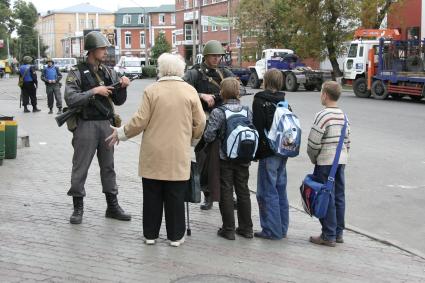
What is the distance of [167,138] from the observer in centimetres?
518

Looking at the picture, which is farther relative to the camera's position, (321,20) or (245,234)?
(321,20)

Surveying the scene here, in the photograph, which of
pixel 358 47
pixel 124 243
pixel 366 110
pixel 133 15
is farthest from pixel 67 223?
pixel 133 15

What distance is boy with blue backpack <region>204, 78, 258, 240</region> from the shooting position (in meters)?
5.52

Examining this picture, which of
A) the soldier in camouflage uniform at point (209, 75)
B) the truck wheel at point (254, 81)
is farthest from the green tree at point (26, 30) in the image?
the soldier in camouflage uniform at point (209, 75)

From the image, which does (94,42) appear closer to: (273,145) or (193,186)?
(193,186)

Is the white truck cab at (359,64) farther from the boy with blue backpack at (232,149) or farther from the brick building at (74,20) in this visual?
the brick building at (74,20)

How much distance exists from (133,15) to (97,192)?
98692 millimetres

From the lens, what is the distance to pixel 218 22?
46219 millimetres

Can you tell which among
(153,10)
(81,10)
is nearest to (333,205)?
(153,10)

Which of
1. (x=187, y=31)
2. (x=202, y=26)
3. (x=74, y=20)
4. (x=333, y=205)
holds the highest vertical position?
(x=74, y=20)

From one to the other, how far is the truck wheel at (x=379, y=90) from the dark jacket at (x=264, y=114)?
21.0 meters

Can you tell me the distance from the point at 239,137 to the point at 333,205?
1.10 metres

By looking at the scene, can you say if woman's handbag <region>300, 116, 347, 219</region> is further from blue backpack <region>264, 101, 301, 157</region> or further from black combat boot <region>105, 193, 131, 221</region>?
black combat boot <region>105, 193, 131, 221</region>

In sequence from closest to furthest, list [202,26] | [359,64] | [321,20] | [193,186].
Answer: [193,186], [359,64], [321,20], [202,26]
